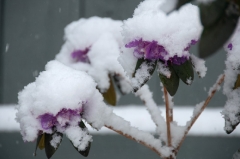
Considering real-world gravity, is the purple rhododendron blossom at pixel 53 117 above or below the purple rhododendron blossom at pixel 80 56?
below

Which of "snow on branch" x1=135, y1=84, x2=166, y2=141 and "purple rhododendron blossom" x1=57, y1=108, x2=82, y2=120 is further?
"snow on branch" x1=135, y1=84, x2=166, y2=141

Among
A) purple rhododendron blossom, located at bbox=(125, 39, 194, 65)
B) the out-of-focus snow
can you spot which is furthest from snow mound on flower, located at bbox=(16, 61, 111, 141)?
the out-of-focus snow

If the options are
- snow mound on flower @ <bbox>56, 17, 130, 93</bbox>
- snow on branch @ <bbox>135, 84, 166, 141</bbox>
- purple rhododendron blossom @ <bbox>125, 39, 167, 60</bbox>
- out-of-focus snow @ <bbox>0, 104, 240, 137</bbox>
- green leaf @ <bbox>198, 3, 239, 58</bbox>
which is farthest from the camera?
out-of-focus snow @ <bbox>0, 104, 240, 137</bbox>

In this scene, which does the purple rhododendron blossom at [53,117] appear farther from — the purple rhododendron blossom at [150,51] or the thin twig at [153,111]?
the thin twig at [153,111]

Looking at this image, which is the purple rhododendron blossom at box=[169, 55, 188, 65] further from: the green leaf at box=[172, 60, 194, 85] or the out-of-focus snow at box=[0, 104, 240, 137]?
the out-of-focus snow at box=[0, 104, 240, 137]

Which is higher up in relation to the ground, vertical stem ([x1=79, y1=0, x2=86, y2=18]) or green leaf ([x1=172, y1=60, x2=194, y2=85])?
vertical stem ([x1=79, y1=0, x2=86, y2=18])

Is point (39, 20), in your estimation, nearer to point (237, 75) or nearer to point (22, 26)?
point (22, 26)

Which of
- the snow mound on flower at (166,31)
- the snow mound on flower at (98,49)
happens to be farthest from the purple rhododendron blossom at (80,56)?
the snow mound on flower at (166,31)
